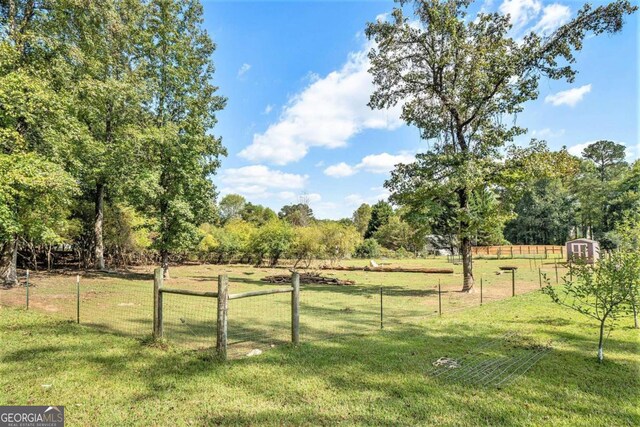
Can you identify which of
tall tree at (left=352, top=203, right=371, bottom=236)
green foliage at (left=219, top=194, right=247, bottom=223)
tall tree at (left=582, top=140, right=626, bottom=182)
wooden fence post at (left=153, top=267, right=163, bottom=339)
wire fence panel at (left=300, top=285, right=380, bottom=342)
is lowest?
wire fence panel at (left=300, top=285, right=380, bottom=342)

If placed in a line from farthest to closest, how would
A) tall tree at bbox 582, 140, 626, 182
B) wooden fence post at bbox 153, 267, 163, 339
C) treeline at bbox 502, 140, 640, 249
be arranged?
1. tall tree at bbox 582, 140, 626, 182
2. treeline at bbox 502, 140, 640, 249
3. wooden fence post at bbox 153, 267, 163, 339

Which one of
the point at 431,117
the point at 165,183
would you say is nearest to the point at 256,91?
the point at 165,183

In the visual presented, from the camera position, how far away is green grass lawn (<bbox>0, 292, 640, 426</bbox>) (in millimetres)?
3695

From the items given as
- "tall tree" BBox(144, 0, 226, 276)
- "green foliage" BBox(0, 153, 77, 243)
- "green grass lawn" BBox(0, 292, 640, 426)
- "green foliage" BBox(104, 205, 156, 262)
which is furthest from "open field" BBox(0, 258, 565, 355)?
"green foliage" BBox(104, 205, 156, 262)

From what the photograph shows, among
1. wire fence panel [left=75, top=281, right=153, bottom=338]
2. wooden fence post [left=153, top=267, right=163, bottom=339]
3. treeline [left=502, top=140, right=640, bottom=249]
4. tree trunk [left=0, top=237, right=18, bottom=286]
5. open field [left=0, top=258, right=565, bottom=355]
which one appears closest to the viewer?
wooden fence post [left=153, top=267, right=163, bottom=339]

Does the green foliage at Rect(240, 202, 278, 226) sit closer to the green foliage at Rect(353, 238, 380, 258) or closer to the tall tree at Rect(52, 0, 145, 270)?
the green foliage at Rect(353, 238, 380, 258)

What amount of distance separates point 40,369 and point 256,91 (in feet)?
54.4

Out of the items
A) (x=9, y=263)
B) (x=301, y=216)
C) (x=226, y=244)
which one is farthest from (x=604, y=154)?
(x=9, y=263)

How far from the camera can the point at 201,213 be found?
65.1 feet

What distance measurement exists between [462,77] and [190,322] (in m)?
13.6

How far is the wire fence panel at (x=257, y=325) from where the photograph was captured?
253 inches

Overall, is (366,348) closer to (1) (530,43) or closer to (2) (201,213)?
(1) (530,43)

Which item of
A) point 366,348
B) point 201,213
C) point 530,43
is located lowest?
point 366,348

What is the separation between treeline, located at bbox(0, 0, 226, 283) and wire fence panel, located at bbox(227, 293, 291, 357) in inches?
322
